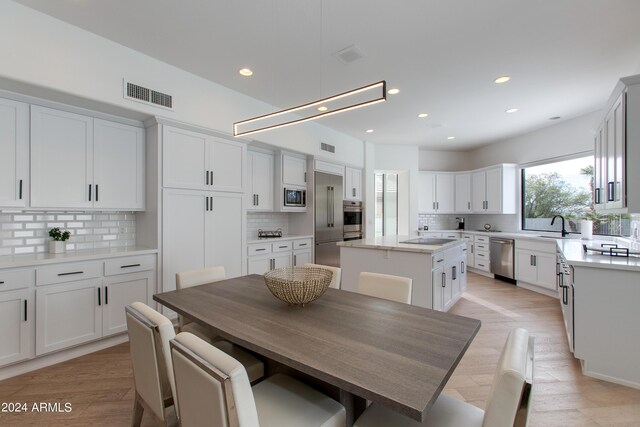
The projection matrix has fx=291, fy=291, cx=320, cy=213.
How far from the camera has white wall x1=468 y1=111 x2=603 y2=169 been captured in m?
4.83

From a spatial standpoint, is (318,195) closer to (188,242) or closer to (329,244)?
(329,244)

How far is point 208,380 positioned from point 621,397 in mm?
2897

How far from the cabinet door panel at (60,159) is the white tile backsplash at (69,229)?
12.4 inches

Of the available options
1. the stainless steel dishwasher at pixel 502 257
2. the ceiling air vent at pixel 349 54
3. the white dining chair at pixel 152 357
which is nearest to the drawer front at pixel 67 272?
the white dining chair at pixel 152 357

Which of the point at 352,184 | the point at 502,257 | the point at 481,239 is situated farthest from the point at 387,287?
the point at 481,239

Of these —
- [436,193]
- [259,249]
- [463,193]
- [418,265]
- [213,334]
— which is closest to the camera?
[213,334]

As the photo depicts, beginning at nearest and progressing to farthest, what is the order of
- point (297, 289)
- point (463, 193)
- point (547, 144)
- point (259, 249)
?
point (297, 289)
point (259, 249)
point (547, 144)
point (463, 193)

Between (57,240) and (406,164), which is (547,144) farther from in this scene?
(57,240)

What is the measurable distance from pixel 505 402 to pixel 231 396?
846mm

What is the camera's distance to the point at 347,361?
43.2 inches

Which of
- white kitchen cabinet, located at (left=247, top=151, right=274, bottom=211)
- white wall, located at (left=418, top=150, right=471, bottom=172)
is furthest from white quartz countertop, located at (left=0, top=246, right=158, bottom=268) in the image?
white wall, located at (left=418, top=150, right=471, bottom=172)

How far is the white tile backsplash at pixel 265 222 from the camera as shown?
15.5 feet

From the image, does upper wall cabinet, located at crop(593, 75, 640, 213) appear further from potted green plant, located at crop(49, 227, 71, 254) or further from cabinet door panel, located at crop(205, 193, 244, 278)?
potted green plant, located at crop(49, 227, 71, 254)

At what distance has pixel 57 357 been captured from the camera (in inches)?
103
